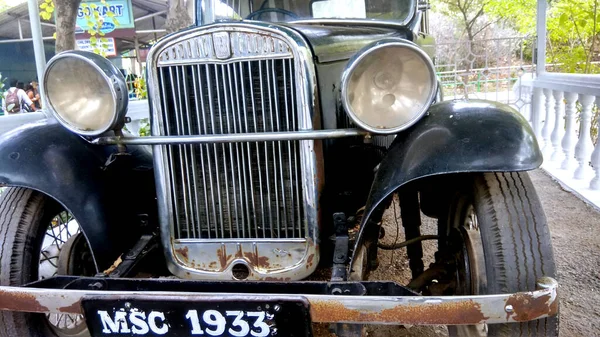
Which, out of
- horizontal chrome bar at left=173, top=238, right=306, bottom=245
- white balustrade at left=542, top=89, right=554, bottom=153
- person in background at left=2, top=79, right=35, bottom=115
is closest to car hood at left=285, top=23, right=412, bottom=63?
horizontal chrome bar at left=173, top=238, right=306, bottom=245

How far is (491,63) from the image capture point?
15.2 meters

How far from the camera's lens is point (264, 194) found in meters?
2.14

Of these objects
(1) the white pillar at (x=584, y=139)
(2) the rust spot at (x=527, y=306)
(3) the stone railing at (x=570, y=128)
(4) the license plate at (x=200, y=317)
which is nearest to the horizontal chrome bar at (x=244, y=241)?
(4) the license plate at (x=200, y=317)

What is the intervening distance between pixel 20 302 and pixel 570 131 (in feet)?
17.2

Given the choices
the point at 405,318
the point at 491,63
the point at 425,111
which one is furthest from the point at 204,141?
the point at 491,63

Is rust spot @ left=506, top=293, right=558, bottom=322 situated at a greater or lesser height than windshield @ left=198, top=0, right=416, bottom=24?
lesser

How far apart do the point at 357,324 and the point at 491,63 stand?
15.0 m

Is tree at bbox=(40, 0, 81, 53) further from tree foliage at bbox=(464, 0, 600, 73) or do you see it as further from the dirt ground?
tree foliage at bbox=(464, 0, 600, 73)

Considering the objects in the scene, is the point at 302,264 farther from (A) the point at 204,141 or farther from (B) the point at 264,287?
(A) the point at 204,141

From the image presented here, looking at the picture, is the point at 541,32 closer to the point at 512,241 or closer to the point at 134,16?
the point at 512,241

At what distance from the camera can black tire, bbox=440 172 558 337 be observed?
177cm

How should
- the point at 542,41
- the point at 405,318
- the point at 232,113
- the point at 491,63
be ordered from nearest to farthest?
1. the point at 405,318
2. the point at 232,113
3. the point at 542,41
4. the point at 491,63

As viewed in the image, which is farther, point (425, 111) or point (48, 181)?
point (48, 181)

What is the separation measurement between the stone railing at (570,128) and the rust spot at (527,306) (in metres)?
3.33
